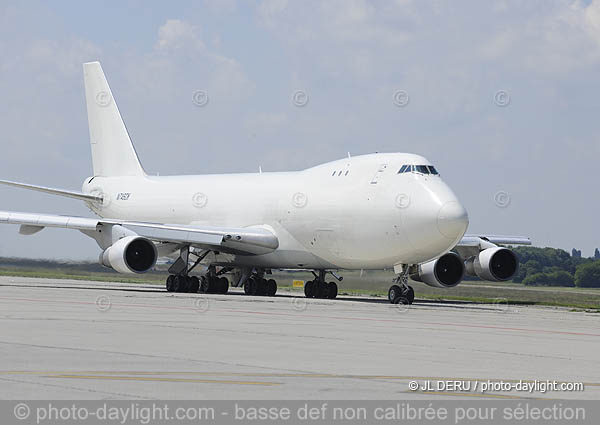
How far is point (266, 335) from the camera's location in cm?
1628

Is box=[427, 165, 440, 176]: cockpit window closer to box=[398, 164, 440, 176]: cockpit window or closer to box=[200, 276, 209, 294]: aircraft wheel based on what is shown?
box=[398, 164, 440, 176]: cockpit window

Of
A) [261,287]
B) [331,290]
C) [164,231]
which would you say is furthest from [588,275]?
[164,231]

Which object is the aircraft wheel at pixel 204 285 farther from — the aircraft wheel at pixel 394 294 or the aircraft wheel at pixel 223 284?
the aircraft wheel at pixel 394 294

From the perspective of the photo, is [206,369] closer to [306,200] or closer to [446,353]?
[446,353]

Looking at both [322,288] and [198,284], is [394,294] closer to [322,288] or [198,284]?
[322,288]

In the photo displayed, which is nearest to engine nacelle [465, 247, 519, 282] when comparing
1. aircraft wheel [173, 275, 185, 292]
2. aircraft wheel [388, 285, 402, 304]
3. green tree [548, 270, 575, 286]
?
aircraft wheel [388, 285, 402, 304]

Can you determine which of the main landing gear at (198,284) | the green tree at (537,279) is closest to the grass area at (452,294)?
the main landing gear at (198,284)

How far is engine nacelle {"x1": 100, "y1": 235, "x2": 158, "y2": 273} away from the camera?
33.1 metres

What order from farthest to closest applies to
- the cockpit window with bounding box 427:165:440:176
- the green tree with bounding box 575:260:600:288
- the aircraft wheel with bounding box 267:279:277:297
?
the green tree with bounding box 575:260:600:288 → the aircraft wheel with bounding box 267:279:277:297 → the cockpit window with bounding box 427:165:440:176

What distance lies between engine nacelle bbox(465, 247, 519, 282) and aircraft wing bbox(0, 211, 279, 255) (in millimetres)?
7017

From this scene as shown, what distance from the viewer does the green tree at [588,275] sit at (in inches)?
2110

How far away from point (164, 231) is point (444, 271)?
9473 mm

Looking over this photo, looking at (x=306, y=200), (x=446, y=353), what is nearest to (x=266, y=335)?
(x=446, y=353)

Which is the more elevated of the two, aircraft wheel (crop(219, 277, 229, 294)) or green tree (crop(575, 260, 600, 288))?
green tree (crop(575, 260, 600, 288))
